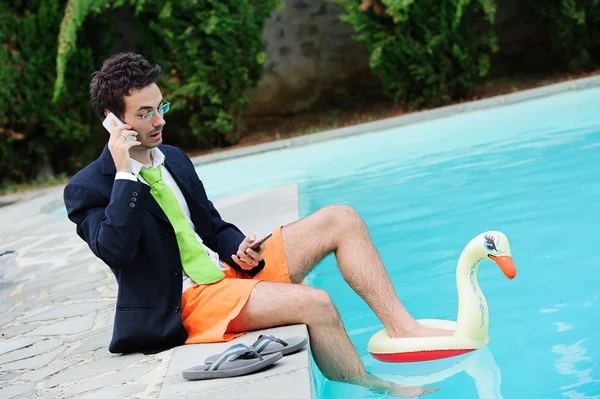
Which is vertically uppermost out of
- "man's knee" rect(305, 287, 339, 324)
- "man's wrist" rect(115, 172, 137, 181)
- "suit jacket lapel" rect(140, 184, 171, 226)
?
"man's wrist" rect(115, 172, 137, 181)

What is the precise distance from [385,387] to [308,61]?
10.8m

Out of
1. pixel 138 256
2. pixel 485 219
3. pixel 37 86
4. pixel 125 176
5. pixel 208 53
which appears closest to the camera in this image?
pixel 125 176

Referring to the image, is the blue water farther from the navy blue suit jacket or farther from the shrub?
the shrub

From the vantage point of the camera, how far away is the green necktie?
333cm

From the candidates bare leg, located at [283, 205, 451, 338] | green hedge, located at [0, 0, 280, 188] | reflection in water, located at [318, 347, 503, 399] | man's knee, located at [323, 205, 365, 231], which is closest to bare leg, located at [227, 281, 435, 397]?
reflection in water, located at [318, 347, 503, 399]

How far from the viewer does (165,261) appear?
328cm

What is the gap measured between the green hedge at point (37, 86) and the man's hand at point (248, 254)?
848 cm

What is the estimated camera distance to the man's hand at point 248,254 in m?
3.31

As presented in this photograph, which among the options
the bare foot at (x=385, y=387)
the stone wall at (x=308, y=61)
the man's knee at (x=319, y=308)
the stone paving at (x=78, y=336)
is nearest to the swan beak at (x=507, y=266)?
the bare foot at (x=385, y=387)

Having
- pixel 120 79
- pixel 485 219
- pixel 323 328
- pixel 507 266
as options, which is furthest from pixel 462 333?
pixel 485 219

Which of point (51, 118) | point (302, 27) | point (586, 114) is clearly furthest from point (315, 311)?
point (302, 27)

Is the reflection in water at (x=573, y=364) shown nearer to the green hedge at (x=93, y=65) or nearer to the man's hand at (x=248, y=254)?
the man's hand at (x=248, y=254)

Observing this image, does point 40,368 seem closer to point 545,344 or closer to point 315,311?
point 315,311

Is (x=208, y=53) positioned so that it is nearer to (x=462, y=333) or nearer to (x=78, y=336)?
(x=78, y=336)
